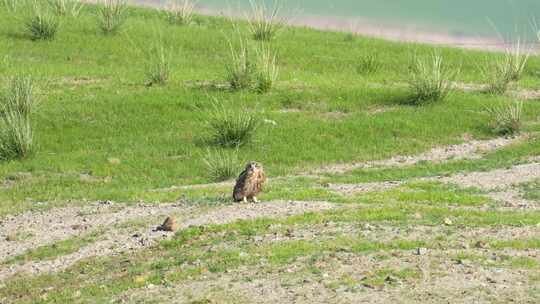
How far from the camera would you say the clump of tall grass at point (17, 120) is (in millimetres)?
19828

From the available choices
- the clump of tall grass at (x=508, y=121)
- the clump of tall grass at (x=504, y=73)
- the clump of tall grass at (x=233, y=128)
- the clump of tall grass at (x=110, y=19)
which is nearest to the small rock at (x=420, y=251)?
the clump of tall grass at (x=233, y=128)

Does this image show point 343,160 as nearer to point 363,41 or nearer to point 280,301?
point 280,301

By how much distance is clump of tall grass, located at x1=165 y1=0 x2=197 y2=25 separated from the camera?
33.6 metres

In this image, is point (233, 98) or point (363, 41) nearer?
point (233, 98)

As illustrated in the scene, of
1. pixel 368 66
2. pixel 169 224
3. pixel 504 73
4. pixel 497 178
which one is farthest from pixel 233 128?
pixel 504 73

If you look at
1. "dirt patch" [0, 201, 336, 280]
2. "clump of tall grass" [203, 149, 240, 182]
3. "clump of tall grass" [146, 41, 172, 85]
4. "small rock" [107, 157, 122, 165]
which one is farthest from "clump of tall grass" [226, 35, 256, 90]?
"dirt patch" [0, 201, 336, 280]

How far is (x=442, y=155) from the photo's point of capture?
21.4 m

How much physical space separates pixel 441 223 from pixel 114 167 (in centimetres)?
755

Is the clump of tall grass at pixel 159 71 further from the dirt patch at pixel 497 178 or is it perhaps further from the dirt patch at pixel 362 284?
the dirt patch at pixel 362 284

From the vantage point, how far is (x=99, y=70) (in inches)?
1045

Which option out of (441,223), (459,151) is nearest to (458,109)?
(459,151)

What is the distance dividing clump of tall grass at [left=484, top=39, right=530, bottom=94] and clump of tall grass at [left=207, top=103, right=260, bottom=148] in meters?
7.61

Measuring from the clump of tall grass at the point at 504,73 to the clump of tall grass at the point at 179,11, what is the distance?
9397mm

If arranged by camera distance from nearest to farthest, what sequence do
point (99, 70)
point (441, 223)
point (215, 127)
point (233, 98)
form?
point (441, 223)
point (215, 127)
point (233, 98)
point (99, 70)
